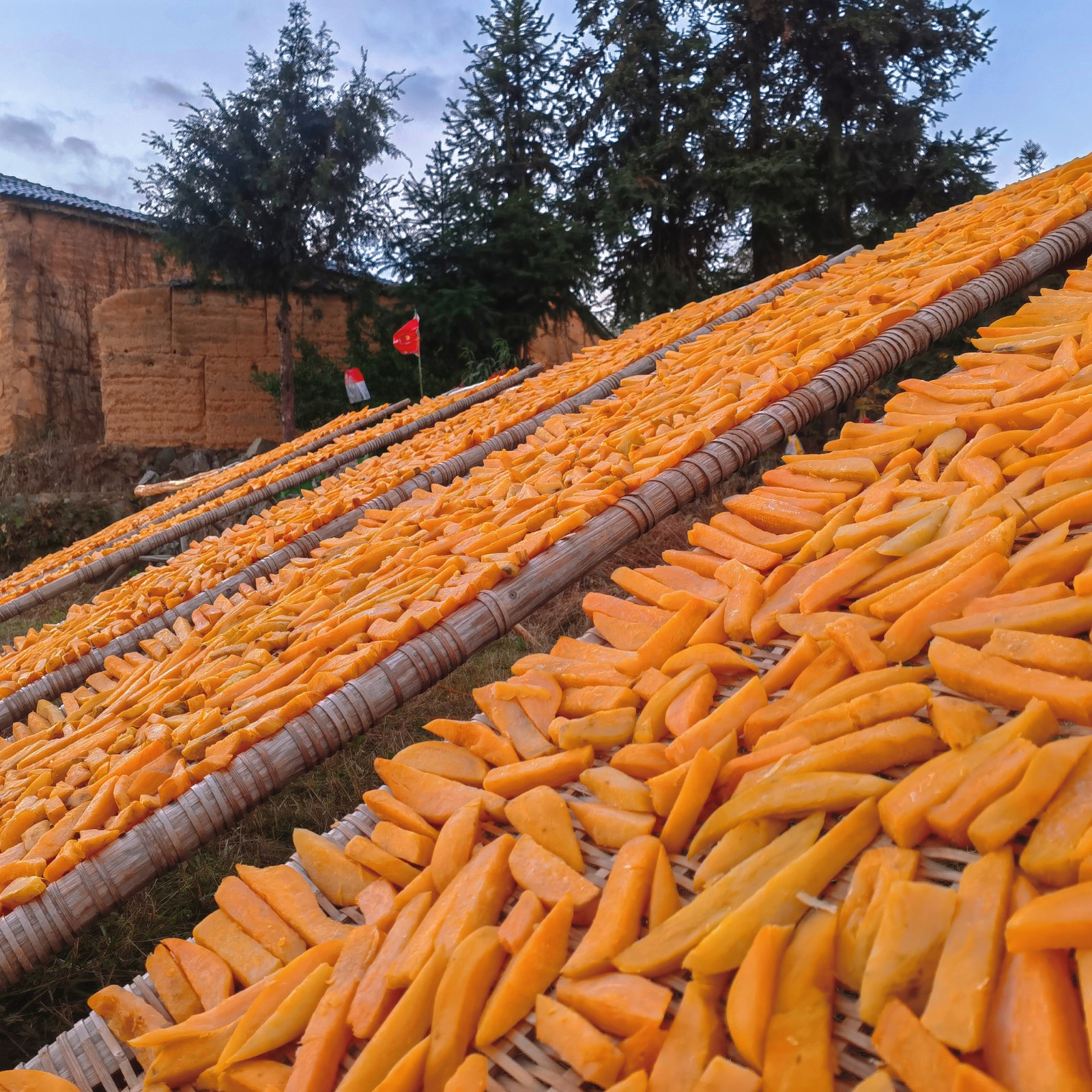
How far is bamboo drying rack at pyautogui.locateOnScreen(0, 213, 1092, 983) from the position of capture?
4.08 feet

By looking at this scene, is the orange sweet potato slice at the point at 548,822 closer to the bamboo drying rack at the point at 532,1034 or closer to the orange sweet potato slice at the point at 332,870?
the bamboo drying rack at the point at 532,1034

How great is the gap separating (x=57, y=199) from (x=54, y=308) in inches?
59.4

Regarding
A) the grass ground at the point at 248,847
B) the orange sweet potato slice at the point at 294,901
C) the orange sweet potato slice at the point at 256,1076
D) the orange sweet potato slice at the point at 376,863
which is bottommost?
the grass ground at the point at 248,847

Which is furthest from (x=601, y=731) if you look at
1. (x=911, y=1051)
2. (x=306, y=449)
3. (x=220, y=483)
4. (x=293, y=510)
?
(x=220, y=483)

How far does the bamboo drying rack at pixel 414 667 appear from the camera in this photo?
1.24 metres

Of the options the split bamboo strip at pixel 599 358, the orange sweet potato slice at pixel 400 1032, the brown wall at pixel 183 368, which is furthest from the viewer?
the brown wall at pixel 183 368

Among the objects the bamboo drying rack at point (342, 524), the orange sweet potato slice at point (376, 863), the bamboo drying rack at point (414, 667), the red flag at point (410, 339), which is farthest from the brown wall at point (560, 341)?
the orange sweet potato slice at point (376, 863)

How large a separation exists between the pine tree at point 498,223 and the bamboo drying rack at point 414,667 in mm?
7552

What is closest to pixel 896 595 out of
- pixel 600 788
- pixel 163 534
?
pixel 600 788

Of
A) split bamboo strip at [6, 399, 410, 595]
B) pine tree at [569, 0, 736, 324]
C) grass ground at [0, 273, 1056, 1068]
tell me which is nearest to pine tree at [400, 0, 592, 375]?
pine tree at [569, 0, 736, 324]

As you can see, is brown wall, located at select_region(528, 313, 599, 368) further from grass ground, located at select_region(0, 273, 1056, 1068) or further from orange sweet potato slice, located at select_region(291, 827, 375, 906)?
orange sweet potato slice, located at select_region(291, 827, 375, 906)

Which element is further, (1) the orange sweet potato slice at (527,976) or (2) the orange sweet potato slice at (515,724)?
(2) the orange sweet potato slice at (515,724)

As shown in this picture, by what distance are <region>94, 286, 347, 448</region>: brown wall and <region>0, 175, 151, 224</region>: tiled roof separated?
1905 millimetres

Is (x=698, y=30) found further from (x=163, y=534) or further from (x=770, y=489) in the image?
(x=770, y=489)
